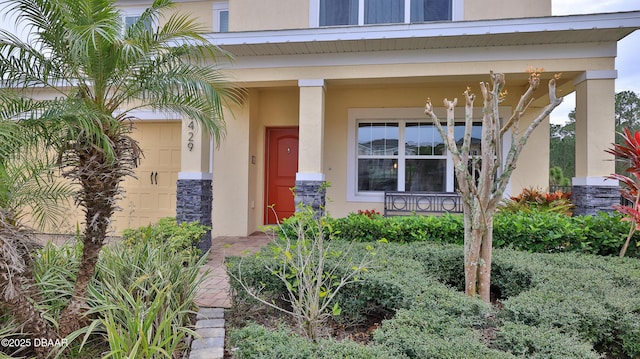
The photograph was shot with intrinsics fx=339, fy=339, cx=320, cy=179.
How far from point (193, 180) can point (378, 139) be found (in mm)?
3580

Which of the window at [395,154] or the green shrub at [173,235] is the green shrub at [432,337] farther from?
the window at [395,154]

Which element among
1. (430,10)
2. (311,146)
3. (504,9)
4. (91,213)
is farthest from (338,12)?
(91,213)

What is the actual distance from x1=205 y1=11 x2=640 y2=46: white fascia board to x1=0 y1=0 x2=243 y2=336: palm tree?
262cm

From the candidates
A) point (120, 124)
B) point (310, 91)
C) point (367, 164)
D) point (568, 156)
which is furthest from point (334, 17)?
point (568, 156)

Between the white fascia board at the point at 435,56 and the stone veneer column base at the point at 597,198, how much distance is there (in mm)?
1886

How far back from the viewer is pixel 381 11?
6.09 meters

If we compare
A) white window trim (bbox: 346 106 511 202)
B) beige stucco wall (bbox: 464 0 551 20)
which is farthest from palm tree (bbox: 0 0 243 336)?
beige stucco wall (bbox: 464 0 551 20)

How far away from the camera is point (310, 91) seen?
5508 mm

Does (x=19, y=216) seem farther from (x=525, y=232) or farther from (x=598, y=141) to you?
(x=598, y=141)

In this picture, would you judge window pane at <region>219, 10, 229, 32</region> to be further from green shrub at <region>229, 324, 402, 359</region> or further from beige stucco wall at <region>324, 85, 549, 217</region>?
green shrub at <region>229, 324, 402, 359</region>

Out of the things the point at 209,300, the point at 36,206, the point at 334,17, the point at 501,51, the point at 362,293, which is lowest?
the point at 209,300

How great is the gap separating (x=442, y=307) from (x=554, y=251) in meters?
2.49

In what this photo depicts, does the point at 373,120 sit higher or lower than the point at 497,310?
higher

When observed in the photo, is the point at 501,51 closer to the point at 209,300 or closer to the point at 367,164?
the point at 367,164
